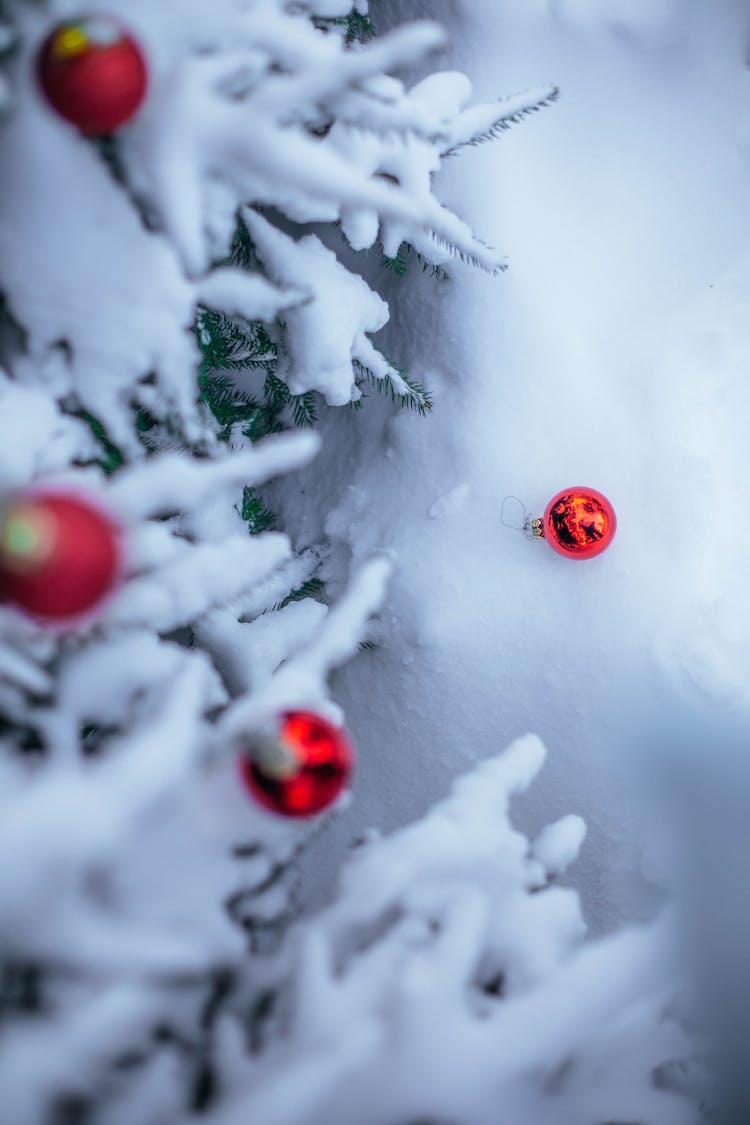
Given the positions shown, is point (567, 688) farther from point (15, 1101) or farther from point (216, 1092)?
point (15, 1101)

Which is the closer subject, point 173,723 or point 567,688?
point 173,723

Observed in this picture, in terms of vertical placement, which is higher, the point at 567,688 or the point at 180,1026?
the point at 567,688

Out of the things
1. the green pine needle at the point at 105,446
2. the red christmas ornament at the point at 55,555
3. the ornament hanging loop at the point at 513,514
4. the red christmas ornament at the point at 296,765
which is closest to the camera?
the red christmas ornament at the point at 55,555

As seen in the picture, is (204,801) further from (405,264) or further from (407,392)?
(405,264)

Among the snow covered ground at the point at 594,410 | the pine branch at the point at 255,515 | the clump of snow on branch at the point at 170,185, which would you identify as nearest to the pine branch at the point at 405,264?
the snow covered ground at the point at 594,410

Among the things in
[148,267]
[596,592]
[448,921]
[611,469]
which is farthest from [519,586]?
[148,267]

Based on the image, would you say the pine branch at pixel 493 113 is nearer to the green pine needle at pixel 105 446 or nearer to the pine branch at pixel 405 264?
the pine branch at pixel 405 264
